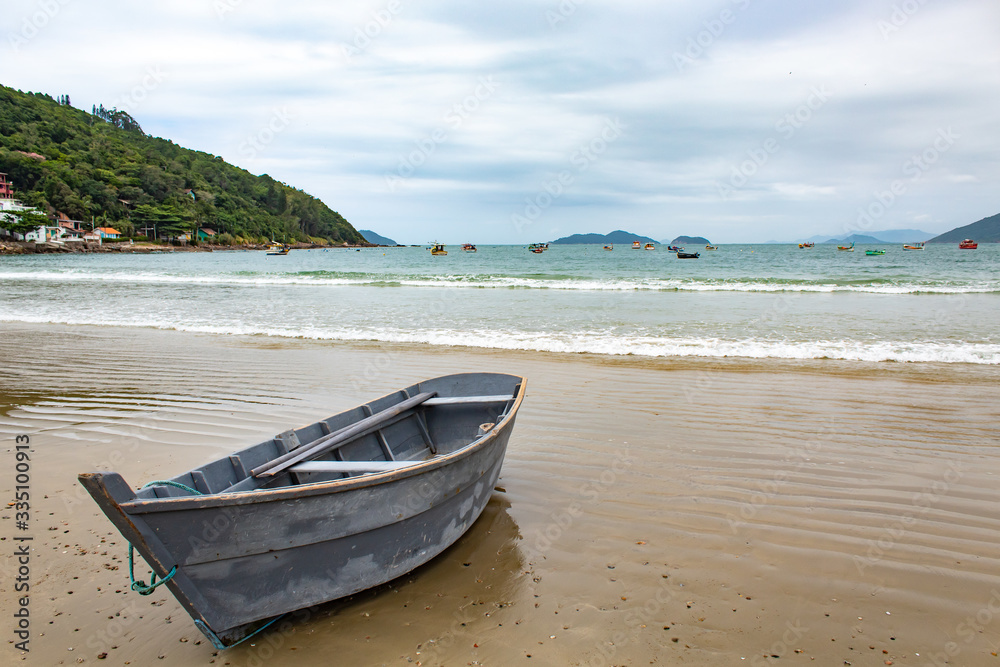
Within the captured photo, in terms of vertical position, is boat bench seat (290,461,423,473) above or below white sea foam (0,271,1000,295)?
below

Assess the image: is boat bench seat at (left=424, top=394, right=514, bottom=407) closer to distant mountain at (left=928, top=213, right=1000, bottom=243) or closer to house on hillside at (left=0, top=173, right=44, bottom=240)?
house on hillside at (left=0, top=173, right=44, bottom=240)

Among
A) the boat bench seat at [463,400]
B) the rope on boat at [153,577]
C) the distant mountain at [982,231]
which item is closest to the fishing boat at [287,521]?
the rope on boat at [153,577]

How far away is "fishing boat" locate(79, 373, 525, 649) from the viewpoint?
8.96 ft

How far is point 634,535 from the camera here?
13.7 feet

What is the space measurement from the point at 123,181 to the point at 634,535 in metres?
126

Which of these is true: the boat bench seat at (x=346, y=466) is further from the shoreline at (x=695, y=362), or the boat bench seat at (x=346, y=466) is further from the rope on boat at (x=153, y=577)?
the shoreline at (x=695, y=362)

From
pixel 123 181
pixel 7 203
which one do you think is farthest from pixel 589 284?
pixel 123 181

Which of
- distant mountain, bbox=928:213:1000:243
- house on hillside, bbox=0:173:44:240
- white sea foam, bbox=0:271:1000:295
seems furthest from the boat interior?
distant mountain, bbox=928:213:1000:243

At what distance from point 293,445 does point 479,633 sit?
6.78 feet

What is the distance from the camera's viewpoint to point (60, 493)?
15.9ft

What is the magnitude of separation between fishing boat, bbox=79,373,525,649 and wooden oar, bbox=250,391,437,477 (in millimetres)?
14

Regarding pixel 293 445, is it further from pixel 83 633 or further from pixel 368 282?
pixel 368 282

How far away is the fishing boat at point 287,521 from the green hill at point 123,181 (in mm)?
105399

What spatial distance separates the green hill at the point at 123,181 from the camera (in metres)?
88.9
